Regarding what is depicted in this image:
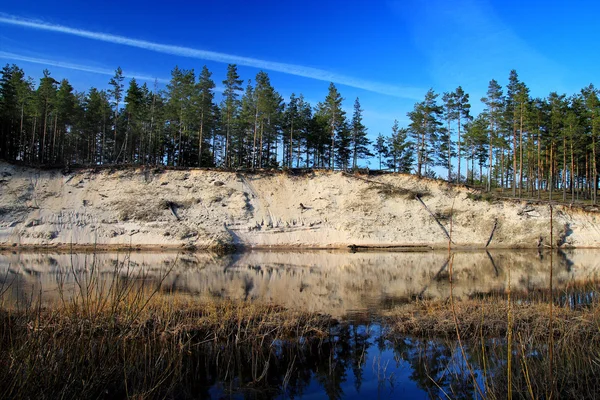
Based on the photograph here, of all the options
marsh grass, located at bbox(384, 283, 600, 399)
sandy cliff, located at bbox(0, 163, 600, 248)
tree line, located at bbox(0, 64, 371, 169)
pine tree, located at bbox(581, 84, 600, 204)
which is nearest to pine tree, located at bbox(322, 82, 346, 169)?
tree line, located at bbox(0, 64, 371, 169)

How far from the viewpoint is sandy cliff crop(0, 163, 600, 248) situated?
36.7 meters

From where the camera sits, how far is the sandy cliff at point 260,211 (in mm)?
36719

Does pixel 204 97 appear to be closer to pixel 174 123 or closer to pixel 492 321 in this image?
pixel 174 123

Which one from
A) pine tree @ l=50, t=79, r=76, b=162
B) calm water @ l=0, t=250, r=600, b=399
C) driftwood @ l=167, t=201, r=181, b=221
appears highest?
pine tree @ l=50, t=79, r=76, b=162

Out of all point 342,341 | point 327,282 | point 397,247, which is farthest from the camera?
point 397,247

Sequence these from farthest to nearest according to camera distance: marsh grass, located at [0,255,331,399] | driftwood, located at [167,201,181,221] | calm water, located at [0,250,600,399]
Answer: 1. driftwood, located at [167,201,181,221]
2. calm water, located at [0,250,600,399]
3. marsh grass, located at [0,255,331,399]

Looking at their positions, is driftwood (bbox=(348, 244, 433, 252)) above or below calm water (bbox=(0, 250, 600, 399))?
above

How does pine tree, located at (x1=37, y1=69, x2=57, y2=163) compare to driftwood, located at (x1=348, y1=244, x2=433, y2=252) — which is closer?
driftwood, located at (x1=348, y1=244, x2=433, y2=252)

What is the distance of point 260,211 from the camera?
132ft

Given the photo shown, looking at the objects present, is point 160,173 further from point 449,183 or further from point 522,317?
point 522,317

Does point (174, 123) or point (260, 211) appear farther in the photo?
point (174, 123)

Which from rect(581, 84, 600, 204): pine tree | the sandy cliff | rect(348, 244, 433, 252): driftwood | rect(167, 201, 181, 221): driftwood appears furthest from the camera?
rect(581, 84, 600, 204): pine tree

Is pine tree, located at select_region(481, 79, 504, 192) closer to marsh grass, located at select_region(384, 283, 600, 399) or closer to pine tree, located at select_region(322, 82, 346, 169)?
pine tree, located at select_region(322, 82, 346, 169)

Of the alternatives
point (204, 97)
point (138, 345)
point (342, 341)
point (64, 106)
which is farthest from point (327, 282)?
point (64, 106)
